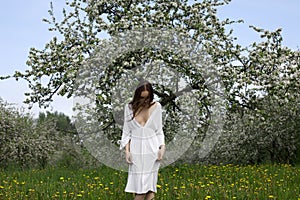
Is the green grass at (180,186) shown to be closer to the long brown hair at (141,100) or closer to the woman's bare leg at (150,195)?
the woman's bare leg at (150,195)

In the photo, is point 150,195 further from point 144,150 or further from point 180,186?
point 180,186

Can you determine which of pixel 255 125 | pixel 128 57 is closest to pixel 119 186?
pixel 128 57

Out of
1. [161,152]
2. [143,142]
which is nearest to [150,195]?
[161,152]

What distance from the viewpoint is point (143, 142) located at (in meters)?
6.13

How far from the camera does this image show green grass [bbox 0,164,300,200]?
A: 756 centimetres

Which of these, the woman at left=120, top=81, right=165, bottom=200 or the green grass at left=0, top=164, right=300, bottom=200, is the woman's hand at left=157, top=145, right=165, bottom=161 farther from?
the green grass at left=0, top=164, right=300, bottom=200

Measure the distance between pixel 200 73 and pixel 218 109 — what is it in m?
1.13

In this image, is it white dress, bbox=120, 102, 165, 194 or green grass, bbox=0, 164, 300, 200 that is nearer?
white dress, bbox=120, 102, 165, 194

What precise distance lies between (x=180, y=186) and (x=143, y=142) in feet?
9.16

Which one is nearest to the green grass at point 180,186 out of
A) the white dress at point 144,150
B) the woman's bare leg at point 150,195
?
the woman's bare leg at point 150,195

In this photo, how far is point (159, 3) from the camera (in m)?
12.6

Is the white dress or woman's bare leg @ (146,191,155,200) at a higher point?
the white dress

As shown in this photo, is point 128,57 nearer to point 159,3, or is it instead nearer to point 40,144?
point 159,3

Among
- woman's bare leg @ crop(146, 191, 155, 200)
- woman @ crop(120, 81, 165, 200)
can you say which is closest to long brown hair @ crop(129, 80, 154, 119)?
woman @ crop(120, 81, 165, 200)
